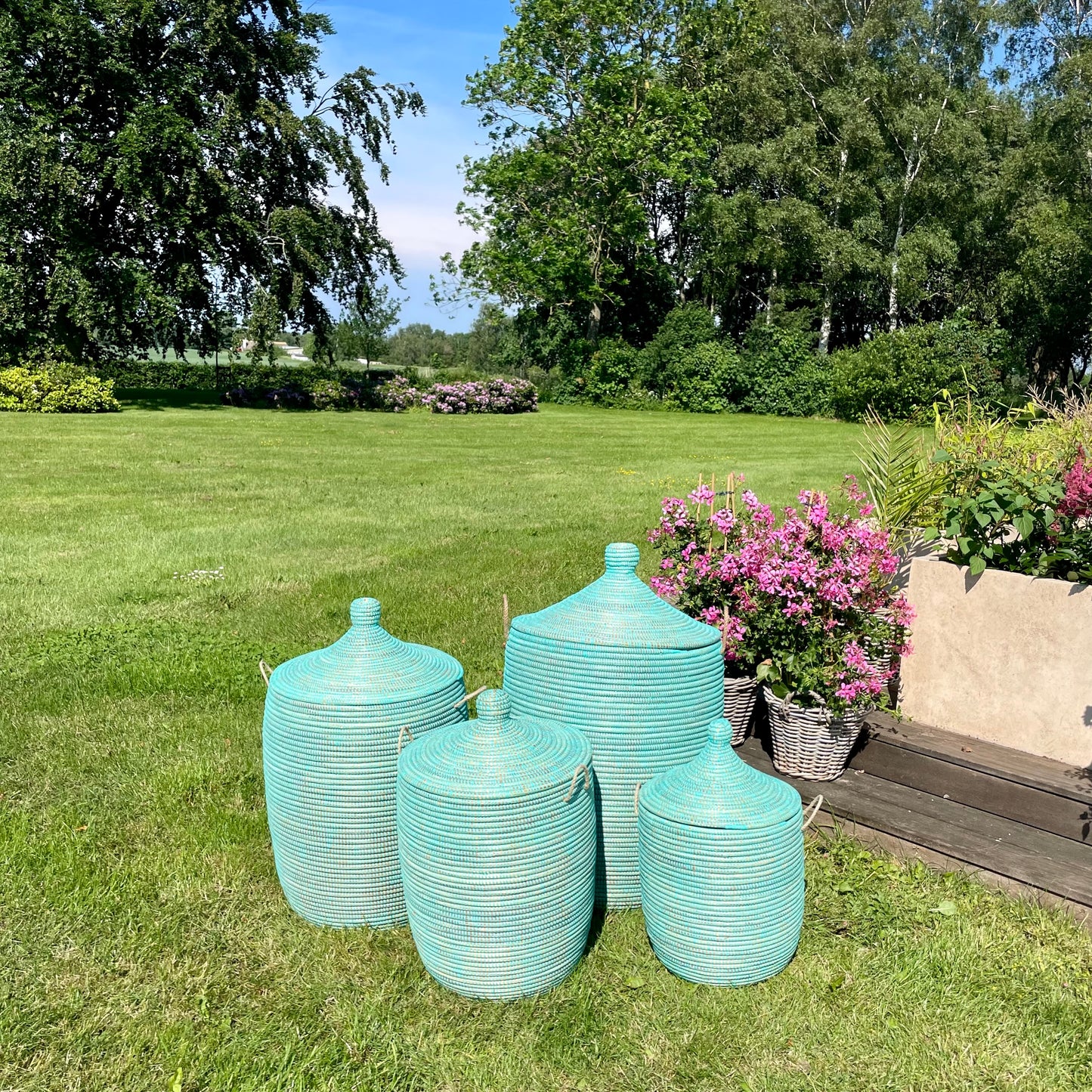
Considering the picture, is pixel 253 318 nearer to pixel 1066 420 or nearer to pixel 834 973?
pixel 1066 420

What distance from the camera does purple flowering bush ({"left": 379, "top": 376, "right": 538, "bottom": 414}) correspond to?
25922 mm

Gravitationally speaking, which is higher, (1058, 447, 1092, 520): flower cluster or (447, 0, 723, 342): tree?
(447, 0, 723, 342): tree

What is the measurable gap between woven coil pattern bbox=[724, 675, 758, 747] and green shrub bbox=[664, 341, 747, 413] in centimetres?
2658

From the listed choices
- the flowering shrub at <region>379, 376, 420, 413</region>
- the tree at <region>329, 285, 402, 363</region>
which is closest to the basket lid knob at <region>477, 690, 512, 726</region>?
the flowering shrub at <region>379, 376, 420, 413</region>

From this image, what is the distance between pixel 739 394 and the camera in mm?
30297

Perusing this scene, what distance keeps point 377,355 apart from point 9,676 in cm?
4703

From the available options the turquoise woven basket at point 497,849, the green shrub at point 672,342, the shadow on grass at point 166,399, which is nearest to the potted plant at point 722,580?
the turquoise woven basket at point 497,849

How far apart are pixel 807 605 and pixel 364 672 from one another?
6.23 feet

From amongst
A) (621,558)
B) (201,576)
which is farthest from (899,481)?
(201,576)

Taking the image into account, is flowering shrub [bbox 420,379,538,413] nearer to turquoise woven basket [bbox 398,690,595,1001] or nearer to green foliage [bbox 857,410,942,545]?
green foliage [bbox 857,410,942,545]

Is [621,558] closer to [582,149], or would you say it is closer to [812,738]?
[812,738]

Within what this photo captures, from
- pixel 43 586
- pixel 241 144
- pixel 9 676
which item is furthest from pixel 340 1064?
pixel 241 144

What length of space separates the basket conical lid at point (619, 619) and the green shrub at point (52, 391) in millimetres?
21430

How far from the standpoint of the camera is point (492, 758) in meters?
2.24
